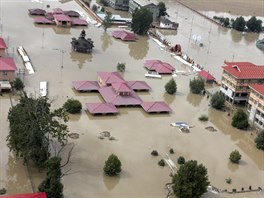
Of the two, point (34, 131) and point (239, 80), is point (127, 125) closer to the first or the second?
point (34, 131)

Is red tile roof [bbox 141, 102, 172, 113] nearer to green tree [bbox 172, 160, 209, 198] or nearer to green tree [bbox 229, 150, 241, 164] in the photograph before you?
green tree [bbox 229, 150, 241, 164]

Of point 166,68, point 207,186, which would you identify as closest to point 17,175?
point 207,186

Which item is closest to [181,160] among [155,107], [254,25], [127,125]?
[127,125]

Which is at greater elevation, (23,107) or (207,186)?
(23,107)

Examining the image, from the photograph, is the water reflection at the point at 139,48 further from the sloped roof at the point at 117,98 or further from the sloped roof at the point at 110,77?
the sloped roof at the point at 117,98

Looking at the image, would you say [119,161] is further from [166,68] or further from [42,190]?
[166,68]

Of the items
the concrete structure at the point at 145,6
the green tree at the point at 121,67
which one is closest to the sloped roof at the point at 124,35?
the concrete structure at the point at 145,6

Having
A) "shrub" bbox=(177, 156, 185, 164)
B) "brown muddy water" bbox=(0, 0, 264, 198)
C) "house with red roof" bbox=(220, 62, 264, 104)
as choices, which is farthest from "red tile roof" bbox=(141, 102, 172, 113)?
"shrub" bbox=(177, 156, 185, 164)
